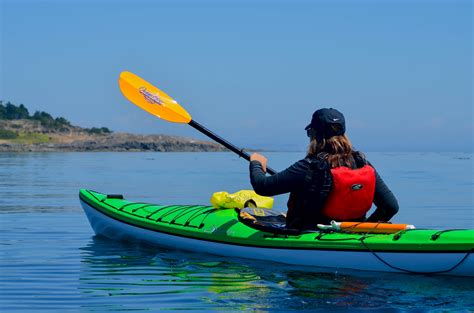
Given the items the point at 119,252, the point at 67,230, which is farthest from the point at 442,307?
the point at 67,230

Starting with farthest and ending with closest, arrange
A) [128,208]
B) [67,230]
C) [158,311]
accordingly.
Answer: [67,230] → [128,208] → [158,311]

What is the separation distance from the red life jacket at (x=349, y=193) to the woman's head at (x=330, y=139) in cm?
11

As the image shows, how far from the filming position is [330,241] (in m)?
7.62

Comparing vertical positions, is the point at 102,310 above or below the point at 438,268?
below

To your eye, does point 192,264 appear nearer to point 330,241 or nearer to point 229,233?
point 229,233

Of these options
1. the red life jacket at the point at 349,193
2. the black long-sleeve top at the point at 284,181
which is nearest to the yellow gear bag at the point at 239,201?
the black long-sleeve top at the point at 284,181

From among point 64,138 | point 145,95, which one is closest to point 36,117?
point 64,138

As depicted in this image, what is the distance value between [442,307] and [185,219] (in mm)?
3972

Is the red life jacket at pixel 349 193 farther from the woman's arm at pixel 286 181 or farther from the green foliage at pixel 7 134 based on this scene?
the green foliage at pixel 7 134

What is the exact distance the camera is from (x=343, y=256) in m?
7.60

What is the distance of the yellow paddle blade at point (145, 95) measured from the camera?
11133mm

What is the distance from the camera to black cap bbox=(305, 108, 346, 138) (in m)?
7.39

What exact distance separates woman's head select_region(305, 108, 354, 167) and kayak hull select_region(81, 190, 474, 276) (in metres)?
0.94

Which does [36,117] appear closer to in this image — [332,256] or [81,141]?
[81,141]
